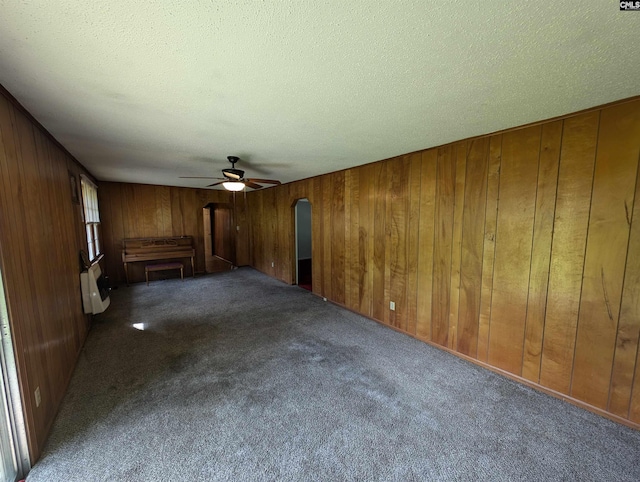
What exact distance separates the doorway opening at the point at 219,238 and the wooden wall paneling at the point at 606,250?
275 inches

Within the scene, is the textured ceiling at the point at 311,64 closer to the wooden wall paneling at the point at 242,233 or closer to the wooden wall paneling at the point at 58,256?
the wooden wall paneling at the point at 58,256

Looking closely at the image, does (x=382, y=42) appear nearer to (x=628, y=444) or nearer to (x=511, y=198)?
(x=511, y=198)

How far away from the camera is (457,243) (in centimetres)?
267

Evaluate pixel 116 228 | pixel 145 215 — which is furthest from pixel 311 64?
pixel 116 228

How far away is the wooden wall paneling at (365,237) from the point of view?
362 cm

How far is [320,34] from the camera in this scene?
1094mm

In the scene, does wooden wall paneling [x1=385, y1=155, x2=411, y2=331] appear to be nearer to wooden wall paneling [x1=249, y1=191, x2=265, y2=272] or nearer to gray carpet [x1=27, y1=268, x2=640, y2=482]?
gray carpet [x1=27, y1=268, x2=640, y2=482]

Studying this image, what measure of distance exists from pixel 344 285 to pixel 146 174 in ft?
13.6

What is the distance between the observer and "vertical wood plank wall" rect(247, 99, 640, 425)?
1.79 m

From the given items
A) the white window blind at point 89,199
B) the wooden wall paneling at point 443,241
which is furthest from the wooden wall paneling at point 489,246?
the white window blind at point 89,199

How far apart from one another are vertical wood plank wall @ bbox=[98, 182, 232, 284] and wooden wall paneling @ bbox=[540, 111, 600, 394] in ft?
21.9

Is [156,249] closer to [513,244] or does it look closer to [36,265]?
[36,265]

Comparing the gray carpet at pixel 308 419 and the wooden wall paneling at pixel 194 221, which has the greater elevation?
the wooden wall paneling at pixel 194 221

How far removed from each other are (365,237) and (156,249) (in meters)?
4.98
